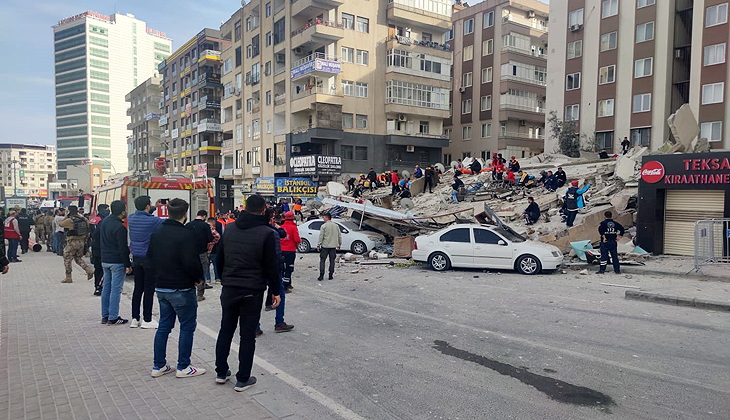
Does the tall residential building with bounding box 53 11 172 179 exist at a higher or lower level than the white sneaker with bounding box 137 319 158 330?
higher

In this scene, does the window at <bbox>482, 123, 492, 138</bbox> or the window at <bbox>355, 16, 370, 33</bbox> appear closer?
the window at <bbox>355, 16, 370, 33</bbox>

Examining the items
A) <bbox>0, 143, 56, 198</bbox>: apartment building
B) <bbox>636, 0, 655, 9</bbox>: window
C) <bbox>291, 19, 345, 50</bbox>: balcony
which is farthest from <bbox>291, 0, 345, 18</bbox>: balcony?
<bbox>0, 143, 56, 198</bbox>: apartment building

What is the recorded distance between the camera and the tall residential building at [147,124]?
7944 cm

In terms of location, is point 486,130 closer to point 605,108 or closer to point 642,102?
point 605,108

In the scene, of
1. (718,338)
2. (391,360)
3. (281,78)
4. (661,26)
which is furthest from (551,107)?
(391,360)

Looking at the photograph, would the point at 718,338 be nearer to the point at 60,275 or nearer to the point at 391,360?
the point at 391,360

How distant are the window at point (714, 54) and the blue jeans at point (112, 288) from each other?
125ft

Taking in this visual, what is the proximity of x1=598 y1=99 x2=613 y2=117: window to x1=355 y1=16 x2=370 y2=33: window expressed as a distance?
20671 millimetres

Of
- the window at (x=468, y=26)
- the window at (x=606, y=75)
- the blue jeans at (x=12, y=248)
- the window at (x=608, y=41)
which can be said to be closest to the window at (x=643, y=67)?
the window at (x=606, y=75)

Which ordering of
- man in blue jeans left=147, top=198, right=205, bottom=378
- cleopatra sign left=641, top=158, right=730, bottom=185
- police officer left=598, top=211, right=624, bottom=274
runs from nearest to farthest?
man in blue jeans left=147, top=198, right=205, bottom=378 → police officer left=598, top=211, right=624, bottom=274 → cleopatra sign left=641, top=158, right=730, bottom=185

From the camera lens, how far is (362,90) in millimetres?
43688

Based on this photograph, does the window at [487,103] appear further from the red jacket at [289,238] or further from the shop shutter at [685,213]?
the red jacket at [289,238]

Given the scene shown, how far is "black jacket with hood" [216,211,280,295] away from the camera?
15.7ft

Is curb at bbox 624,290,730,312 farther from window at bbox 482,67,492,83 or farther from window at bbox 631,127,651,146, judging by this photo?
window at bbox 482,67,492,83
